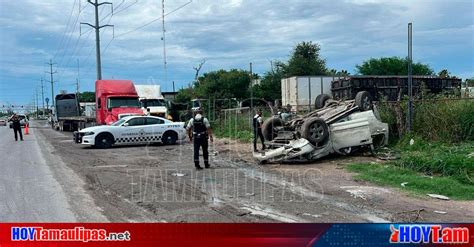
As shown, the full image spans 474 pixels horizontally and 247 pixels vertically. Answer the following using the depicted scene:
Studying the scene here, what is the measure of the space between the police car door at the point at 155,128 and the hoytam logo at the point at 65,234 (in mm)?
17077

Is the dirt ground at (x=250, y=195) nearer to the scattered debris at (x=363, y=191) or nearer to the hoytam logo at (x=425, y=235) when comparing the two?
the scattered debris at (x=363, y=191)

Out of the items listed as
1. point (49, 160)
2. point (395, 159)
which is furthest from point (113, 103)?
point (395, 159)

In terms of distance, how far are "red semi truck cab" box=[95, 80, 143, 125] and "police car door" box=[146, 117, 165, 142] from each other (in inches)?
105

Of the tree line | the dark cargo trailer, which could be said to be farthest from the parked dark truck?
the dark cargo trailer

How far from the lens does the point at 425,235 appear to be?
11.3 ft

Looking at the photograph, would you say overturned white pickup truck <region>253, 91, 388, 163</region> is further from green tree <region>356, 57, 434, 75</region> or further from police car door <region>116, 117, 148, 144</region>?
green tree <region>356, 57, 434, 75</region>

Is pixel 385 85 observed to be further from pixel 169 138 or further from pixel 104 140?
pixel 104 140

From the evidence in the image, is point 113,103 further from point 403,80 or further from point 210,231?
point 210,231

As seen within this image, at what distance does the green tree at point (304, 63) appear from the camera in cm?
5425

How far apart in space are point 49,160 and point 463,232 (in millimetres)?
14007

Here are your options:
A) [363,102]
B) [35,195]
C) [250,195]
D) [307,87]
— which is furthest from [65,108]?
[250,195]

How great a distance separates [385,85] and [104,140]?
19.9 meters

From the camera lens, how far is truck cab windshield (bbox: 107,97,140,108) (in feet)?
78.7

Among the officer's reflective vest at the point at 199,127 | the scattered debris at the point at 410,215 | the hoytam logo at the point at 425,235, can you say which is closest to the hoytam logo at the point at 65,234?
the hoytam logo at the point at 425,235
